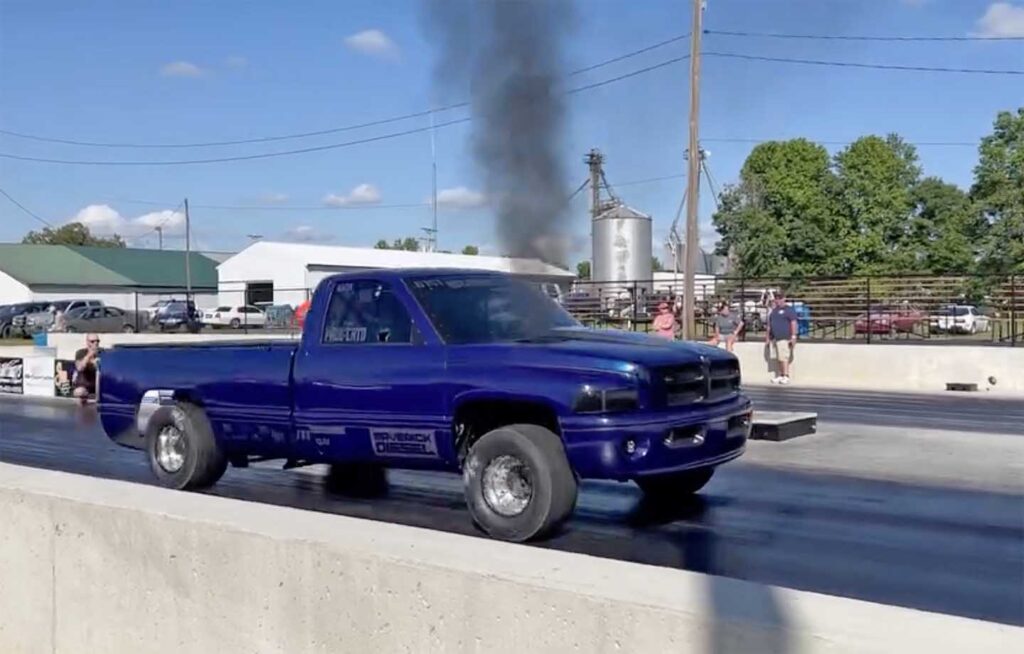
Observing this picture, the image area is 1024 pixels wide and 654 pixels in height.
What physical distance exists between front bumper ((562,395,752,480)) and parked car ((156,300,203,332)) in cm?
3822

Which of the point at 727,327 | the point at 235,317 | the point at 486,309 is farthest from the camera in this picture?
the point at 235,317

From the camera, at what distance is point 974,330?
31.7 m

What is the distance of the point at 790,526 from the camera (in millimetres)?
8172

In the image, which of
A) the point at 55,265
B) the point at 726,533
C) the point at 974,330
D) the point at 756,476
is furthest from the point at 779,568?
the point at 55,265

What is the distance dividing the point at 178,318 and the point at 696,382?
42073 millimetres

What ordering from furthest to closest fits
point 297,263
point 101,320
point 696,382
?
point 297,263 < point 101,320 < point 696,382

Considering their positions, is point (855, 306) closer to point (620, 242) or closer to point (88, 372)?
point (620, 242)

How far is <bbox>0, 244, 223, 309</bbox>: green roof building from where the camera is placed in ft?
252

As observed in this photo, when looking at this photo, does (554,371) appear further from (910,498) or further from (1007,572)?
(910,498)

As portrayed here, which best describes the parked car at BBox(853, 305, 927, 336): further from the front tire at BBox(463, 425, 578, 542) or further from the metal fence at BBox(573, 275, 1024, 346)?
the front tire at BBox(463, 425, 578, 542)

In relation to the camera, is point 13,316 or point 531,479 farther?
point 13,316

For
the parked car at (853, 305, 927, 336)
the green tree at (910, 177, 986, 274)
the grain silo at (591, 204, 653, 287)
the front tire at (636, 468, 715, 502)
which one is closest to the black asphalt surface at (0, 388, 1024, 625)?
the front tire at (636, 468, 715, 502)

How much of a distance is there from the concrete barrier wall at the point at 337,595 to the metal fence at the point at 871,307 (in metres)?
23.2

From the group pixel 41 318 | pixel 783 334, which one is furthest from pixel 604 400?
pixel 41 318
